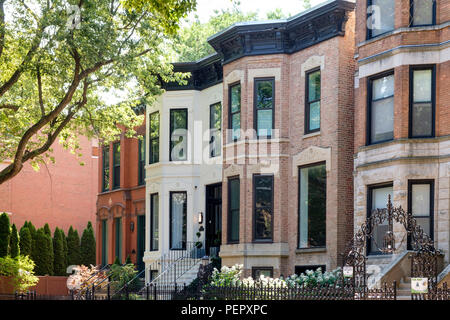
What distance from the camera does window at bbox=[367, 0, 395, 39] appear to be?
23219 mm

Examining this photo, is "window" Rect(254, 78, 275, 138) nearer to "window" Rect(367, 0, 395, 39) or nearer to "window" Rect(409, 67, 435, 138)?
"window" Rect(367, 0, 395, 39)

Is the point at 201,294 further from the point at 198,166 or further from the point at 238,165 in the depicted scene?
the point at 198,166

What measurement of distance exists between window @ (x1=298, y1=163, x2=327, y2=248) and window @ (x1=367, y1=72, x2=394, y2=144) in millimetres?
2996

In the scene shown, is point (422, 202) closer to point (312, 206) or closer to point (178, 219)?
point (312, 206)

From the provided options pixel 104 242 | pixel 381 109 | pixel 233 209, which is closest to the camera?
pixel 381 109

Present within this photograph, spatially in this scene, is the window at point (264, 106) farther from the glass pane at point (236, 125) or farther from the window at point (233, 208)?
the window at point (233, 208)

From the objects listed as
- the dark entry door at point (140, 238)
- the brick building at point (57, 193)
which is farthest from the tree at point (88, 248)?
the dark entry door at point (140, 238)

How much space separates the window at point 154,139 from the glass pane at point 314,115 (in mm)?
9027

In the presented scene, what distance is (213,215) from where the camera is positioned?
105 feet

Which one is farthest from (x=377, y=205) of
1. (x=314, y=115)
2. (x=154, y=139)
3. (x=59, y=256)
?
(x=59, y=256)

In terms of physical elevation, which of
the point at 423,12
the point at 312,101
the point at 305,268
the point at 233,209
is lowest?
the point at 305,268

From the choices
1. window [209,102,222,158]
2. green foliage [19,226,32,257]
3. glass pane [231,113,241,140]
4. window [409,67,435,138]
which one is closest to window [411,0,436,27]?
window [409,67,435,138]

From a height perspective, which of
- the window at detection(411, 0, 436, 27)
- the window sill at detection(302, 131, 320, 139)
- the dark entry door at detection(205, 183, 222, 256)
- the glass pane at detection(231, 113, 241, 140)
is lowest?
the dark entry door at detection(205, 183, 222, 256)

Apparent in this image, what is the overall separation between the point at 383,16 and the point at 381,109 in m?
2.74
